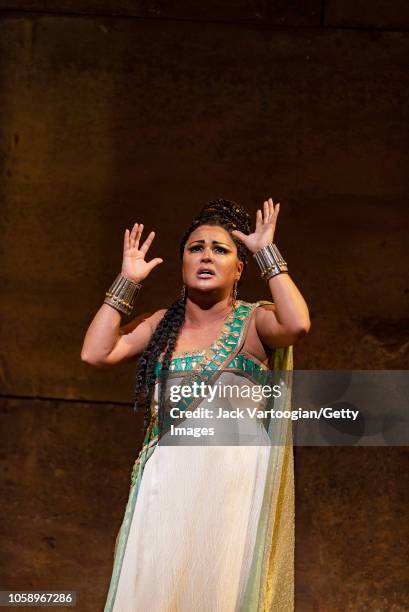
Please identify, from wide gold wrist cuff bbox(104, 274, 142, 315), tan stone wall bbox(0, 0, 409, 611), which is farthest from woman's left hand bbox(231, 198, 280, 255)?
tan stone wall bbox(0, 0, 409, 611)

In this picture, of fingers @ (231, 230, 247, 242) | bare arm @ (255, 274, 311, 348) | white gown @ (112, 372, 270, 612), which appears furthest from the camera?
fingers @ (231, 230, 247, 242)

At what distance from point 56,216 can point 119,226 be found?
245 mm

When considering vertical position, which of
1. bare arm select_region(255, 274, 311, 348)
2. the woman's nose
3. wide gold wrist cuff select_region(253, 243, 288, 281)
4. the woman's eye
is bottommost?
bare arm select_region(255, 274, 311, 348)

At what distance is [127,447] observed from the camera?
11.1ft

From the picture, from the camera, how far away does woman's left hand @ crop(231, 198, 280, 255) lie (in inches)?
98.7

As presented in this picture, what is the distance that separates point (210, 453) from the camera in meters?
2.43

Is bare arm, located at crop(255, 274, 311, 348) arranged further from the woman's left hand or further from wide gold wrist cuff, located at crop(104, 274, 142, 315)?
wide gold wrist cuff, located at crop(104, 274, 142, 315)

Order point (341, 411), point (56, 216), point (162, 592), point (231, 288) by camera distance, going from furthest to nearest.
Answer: point (56, 216), point (341, 411), point (231, 288), point (162, 592)

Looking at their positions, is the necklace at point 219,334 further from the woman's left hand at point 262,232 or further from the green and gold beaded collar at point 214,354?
the woman's left hand at point 262,232

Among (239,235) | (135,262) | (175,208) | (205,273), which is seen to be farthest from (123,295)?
(175,208)

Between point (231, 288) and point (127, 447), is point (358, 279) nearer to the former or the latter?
point (231, 288)

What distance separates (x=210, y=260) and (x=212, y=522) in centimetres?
72

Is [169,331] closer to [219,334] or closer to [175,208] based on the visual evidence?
[219,334]

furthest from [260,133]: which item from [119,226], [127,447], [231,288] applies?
[127,447]
